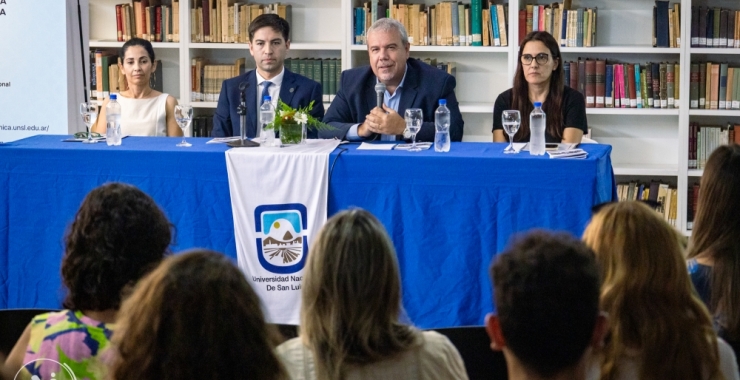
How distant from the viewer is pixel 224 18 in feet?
19.8

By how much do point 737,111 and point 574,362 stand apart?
15.2 feet

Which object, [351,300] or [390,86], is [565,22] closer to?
[390,86]

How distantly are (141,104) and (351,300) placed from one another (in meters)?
3.46

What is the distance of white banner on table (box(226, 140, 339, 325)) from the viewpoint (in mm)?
3715

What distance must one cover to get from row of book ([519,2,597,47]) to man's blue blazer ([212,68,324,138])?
1.64m

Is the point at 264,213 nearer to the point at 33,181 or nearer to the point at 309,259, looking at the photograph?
the point at 33,181

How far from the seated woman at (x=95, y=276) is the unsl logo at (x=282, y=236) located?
1628 millimetres

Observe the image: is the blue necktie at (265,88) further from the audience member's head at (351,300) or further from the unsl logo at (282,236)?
the audience member's head at (351,300)

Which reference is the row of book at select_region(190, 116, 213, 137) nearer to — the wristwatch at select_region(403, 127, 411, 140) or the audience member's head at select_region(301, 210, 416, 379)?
the wristwatch at select_region(403, 127, 411, 140)

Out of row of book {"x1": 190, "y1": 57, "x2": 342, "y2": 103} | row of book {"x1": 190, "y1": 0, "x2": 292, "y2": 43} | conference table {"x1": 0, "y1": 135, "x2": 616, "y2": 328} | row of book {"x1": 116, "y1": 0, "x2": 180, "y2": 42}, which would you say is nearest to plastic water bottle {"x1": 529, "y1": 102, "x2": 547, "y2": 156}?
conference table {"x1": 0, "y1": 135, "x2": 616, "y2": 328}

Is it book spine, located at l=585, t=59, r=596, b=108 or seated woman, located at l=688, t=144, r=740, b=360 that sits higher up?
book spine, located at l=585, t=59, r=596, b=108

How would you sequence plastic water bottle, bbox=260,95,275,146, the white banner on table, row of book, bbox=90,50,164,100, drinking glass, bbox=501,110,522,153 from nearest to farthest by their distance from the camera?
the white banner on table
drinking glass, bbox=501,110,522,153
plastic water bottle, bbox=260,95,275,146
row of book, bbox=90,50,164,100

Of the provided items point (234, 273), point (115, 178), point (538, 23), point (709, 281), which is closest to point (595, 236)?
point (709, 281)

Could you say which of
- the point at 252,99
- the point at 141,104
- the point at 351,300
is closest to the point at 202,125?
the point at 141,104
